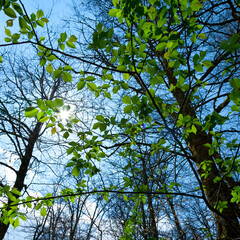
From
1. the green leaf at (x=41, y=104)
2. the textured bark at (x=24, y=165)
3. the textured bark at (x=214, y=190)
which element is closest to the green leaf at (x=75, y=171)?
the green leaf at (x=41, y=104)

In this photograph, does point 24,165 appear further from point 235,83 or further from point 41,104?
point 235,83

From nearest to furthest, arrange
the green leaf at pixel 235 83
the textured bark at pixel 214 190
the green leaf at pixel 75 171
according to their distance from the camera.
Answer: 1. the green leaf at pixel 235 83
2. the green leaf at pixel 75 171
3. the textured bark at pixel 214 190

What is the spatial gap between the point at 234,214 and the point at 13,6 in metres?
2.87

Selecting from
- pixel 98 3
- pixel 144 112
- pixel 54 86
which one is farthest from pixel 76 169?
pixel 54 86

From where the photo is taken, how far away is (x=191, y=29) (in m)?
1.10

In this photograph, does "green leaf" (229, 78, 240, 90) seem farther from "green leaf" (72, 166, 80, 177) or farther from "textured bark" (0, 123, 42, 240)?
"textured bark" (0, 123, 42, 240)

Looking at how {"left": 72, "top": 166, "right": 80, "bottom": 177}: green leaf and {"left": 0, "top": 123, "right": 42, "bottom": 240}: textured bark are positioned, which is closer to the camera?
{"left": 72, "top": 166, "right": 80, "bottom": 177}: green leaf

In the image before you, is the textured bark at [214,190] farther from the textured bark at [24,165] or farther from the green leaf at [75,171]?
the textured bark at [24,165]

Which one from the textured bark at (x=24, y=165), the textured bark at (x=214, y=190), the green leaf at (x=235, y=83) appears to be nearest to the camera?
the green leaf at (x=235, y=83)

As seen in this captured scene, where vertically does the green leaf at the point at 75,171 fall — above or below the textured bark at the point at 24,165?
below

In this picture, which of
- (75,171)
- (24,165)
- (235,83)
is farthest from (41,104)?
(24,165)

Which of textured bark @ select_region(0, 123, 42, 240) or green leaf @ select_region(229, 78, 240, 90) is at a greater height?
textured bark @ select_region(0, 123, 42, 240)

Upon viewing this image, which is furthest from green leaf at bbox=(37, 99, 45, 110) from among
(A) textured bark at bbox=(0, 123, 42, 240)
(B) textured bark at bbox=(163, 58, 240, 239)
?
(A) textured bark at bbox=(0, 123, 42, 240)

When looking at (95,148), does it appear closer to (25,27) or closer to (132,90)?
(25,27)
